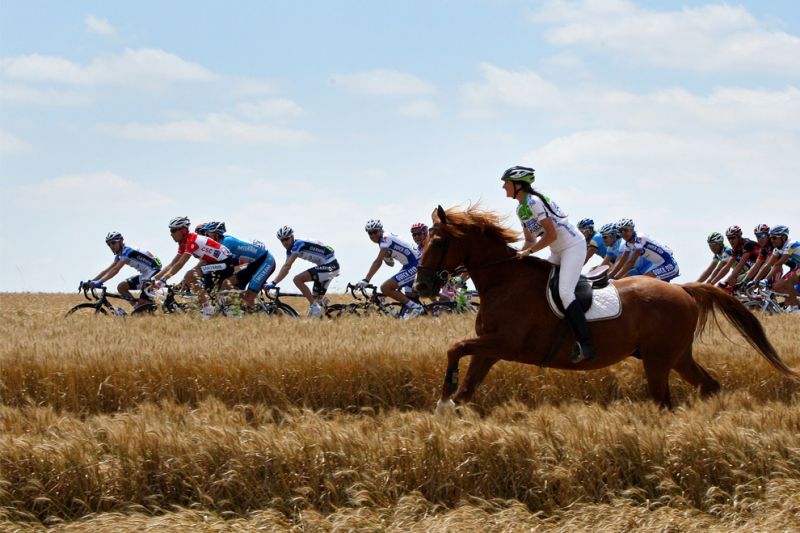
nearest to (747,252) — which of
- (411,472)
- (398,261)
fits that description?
(398,261)

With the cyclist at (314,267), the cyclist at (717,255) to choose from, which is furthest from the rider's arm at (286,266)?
the cyclist at (717,255)

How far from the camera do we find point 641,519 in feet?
22.5

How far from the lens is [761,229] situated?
2142 cm

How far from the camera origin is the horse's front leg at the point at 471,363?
955 cm

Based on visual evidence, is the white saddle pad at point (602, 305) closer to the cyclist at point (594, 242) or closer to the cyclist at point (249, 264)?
the cyclist at point (249, 264)

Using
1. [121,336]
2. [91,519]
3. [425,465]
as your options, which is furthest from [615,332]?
[121,336]

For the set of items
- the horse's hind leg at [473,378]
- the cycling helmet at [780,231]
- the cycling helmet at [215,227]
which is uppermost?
the cycling helmet at [215,227]

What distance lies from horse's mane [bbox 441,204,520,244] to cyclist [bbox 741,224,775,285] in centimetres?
1201

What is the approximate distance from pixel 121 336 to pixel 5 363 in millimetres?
2097

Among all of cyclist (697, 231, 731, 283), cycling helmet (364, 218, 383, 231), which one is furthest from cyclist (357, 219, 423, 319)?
cyclist (697, 231, 731, 283)

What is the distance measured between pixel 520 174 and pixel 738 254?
13.6 meters

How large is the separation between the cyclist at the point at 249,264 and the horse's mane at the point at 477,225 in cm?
980

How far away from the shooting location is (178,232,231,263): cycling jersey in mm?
18984

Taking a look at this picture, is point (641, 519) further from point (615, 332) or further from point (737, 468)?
point (615, 332)
